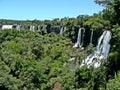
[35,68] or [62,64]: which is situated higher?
[35,68]

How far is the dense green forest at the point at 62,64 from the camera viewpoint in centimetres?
2175

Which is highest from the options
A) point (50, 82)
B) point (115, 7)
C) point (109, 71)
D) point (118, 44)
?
point (115, 7)

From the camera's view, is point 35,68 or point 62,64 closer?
point 35,68

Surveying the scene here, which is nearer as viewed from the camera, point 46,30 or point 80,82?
point 80,82

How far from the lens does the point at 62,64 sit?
44594mm

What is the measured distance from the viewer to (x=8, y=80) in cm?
3042

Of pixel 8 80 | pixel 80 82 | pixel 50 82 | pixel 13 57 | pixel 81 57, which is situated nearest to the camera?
pixel 80 82

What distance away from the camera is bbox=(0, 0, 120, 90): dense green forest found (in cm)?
2175

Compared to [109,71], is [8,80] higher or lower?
lower

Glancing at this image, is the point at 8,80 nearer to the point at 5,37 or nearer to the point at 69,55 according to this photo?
the point at 69,55

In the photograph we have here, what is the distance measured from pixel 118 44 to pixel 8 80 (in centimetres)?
1287

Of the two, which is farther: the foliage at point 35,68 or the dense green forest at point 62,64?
the foliage at point 35,68

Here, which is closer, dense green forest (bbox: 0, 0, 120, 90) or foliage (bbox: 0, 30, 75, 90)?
dense green forest (bbox: 0, 0, 120, 90)

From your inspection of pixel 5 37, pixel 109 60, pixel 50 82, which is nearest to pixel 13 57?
pixel 50 82
